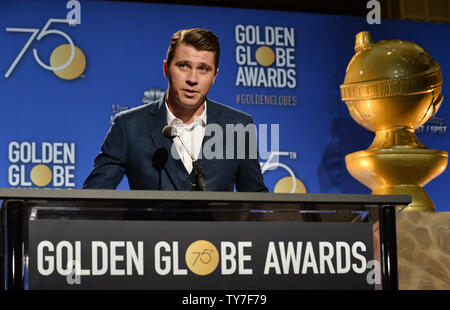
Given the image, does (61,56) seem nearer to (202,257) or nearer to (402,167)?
(402,167)

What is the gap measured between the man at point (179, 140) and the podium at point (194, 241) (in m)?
0.63

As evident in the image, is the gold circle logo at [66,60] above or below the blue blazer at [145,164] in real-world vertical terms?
above

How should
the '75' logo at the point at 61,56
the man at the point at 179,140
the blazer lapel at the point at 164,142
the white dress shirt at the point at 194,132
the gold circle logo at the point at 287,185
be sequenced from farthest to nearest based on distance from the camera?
the gold circle logo at the point at 287,185
the '75' logo at the point at 61,56
the white dress shirt at the point at 194,132
the man at the point at 179,140
the blazer lapel at the point at 164,142

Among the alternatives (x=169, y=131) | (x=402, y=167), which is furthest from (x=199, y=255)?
(x=402, y=167)

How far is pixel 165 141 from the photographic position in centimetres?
239

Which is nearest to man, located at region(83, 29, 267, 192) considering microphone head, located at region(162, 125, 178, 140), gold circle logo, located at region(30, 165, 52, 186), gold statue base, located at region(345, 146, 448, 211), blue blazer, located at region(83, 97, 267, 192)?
blue blazer, located at region(83, 97, 267, 192)

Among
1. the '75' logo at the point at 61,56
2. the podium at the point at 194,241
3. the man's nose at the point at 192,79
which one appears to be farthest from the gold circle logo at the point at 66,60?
the podium at the point at 194,241

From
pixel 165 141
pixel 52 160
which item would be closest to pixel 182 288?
pixel 165 141

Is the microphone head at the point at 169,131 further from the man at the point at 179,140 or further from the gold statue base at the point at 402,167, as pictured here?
the gold statue base at the point at 402,167

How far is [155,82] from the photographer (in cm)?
357

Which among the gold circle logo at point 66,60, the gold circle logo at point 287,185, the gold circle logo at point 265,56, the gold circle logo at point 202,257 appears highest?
the gold circle logo at point 265,56

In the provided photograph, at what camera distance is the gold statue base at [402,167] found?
2396 millimetres

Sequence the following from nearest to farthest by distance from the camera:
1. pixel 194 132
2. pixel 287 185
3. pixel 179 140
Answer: pixel 179 140, pixel 194 132, pixel 287 185

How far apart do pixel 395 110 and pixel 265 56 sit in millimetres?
1340
